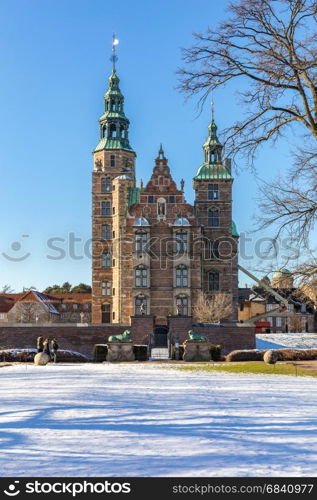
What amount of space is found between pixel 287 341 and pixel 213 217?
17041 millimetres

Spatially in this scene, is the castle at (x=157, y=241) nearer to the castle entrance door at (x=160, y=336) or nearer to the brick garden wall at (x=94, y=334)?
the castle entrance door at (x=160, y=336)

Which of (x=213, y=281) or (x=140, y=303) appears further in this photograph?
(x=213, y=281)

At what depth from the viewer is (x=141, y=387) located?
17.1 m

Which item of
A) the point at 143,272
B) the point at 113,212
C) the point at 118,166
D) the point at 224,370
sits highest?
the point at 118,166

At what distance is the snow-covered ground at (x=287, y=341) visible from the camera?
51859 millimetres

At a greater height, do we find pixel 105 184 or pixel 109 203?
pixel 105 184

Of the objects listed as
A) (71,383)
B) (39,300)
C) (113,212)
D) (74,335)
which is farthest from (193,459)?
(39,300)

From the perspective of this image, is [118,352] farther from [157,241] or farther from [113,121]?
[113,121]

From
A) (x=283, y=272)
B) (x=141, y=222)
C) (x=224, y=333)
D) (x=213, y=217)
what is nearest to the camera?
(x=283, y=272)

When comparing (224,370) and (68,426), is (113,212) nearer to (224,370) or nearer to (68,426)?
(224,370)

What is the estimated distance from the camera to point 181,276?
6312 centimetres

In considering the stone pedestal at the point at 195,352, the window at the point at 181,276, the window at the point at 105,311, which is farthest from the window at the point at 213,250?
the stone pedestal at the point at 195,352

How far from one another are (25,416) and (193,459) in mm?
4441

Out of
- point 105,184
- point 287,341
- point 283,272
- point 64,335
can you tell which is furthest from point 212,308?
point 283,272
